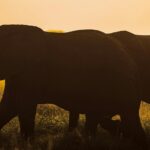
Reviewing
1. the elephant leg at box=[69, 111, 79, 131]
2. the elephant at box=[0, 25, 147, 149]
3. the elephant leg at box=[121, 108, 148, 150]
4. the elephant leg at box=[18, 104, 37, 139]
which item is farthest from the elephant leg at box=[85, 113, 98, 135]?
the elephant leg at box=[18, 104, 37, 139]

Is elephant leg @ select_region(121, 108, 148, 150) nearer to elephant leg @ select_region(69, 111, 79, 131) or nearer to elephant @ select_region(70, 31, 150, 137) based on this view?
elephant @ select_region(70, 31, 150, 137)

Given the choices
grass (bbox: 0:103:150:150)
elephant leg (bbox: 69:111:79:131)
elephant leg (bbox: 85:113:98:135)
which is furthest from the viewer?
elephant leg (bbox: 69:111:79:131)

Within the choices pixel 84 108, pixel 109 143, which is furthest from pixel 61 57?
pixel 109 143

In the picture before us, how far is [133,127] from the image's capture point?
31.5ft

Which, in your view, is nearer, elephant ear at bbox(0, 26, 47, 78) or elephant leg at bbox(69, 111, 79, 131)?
elephant ear at bbox(0, 26, 47, 78)

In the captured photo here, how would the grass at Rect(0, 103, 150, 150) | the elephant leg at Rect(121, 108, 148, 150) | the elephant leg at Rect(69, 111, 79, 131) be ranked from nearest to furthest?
the grass at Rect(0, 103, 150, 150), the elephant leg at Rect(121, 108, 148, 150), the elephant leg at Rect(69, 111, 79, 131)

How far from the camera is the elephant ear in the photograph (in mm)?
9070

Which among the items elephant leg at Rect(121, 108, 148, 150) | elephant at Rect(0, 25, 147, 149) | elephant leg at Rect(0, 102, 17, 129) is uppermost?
elephant at Rect(0, 25, 147, 149)

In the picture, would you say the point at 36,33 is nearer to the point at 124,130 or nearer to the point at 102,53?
the point at 102,53

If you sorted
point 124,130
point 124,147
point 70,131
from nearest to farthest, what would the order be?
1. point 124,147
2. point 124,130
3. point 70,131

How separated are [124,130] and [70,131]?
136 cm

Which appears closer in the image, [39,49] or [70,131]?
[39,49]

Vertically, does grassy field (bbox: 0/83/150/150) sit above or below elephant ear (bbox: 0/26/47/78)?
below

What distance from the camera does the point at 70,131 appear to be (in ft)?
34.9
